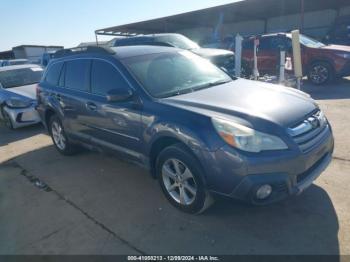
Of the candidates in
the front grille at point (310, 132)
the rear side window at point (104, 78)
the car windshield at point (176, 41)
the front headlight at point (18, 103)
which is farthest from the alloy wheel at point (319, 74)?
the front headlight at point (18, 103)

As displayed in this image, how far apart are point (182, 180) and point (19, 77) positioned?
777 centimetres

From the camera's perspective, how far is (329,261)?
8.22 ft

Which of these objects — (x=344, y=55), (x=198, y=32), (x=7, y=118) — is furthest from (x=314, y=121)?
(x=198, y=32)

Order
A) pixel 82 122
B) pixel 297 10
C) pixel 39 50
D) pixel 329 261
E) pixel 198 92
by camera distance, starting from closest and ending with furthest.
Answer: pixel 329 261 → pixel 198 92 → pixel 82 122 → pixel 297 10 → pixel 39 50

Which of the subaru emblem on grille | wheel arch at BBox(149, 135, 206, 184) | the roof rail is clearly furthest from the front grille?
the roof rail

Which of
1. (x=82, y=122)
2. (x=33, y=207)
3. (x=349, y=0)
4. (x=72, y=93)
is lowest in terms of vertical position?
(x=33, y=207)

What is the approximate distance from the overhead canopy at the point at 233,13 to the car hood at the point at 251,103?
17481 mm

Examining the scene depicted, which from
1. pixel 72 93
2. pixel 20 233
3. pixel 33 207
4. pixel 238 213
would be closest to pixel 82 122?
pixel 72 93

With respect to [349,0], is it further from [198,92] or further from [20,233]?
[20,233]

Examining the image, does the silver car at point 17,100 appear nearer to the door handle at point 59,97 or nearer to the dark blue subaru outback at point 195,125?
the door handle at point 59,97

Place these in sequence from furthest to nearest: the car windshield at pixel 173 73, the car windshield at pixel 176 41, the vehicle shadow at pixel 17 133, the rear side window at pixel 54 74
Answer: the car windshield at pixel 176 41 < the vehicle shadow at pixel 17 133 < the rear side window at pixel 54 74 < the car windshield at pixel 173 73

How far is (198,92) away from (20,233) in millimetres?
2552

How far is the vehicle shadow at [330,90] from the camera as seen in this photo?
27.0 ft

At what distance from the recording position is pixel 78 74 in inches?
185
